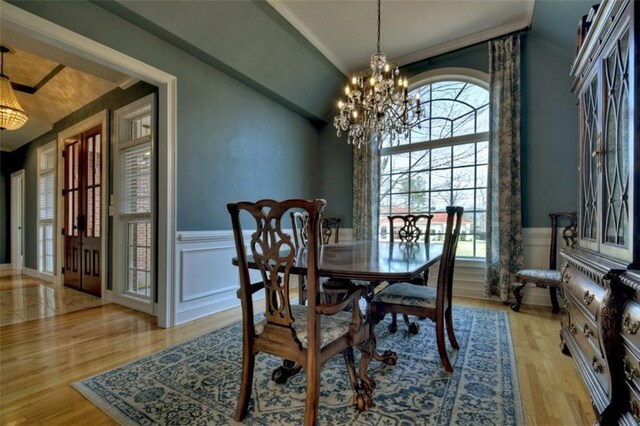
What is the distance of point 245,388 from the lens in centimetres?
144

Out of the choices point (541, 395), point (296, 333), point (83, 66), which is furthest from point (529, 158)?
point (83, 66)

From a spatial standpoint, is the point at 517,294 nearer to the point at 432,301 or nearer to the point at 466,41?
the point at 432,301

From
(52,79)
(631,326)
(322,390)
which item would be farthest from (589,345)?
(52,79)

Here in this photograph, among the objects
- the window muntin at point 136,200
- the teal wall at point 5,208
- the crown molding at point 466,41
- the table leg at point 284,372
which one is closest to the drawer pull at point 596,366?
the table leg at point 284,372

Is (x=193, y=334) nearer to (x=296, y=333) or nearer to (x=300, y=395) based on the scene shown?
(x=300, y=395)

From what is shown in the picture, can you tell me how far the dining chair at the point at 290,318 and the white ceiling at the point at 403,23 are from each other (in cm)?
279

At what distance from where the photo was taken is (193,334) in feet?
8.42

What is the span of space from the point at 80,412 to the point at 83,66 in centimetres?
331

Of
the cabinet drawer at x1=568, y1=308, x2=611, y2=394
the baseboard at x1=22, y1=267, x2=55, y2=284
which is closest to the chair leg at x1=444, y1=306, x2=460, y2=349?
the cabinet drawer at x1=568, y1=308, x2=611, y2=394

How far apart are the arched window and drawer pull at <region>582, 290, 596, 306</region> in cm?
233

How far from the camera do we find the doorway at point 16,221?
6.04 metres

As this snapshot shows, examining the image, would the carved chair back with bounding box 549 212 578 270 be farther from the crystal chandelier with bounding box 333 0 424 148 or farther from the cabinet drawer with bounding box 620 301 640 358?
the cabinet drawer with bounding box 620 301 640 358

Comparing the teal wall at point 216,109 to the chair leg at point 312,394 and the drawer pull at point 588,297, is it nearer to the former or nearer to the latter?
the chair leg at point 312,394

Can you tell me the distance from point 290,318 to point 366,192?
335 centimetres
